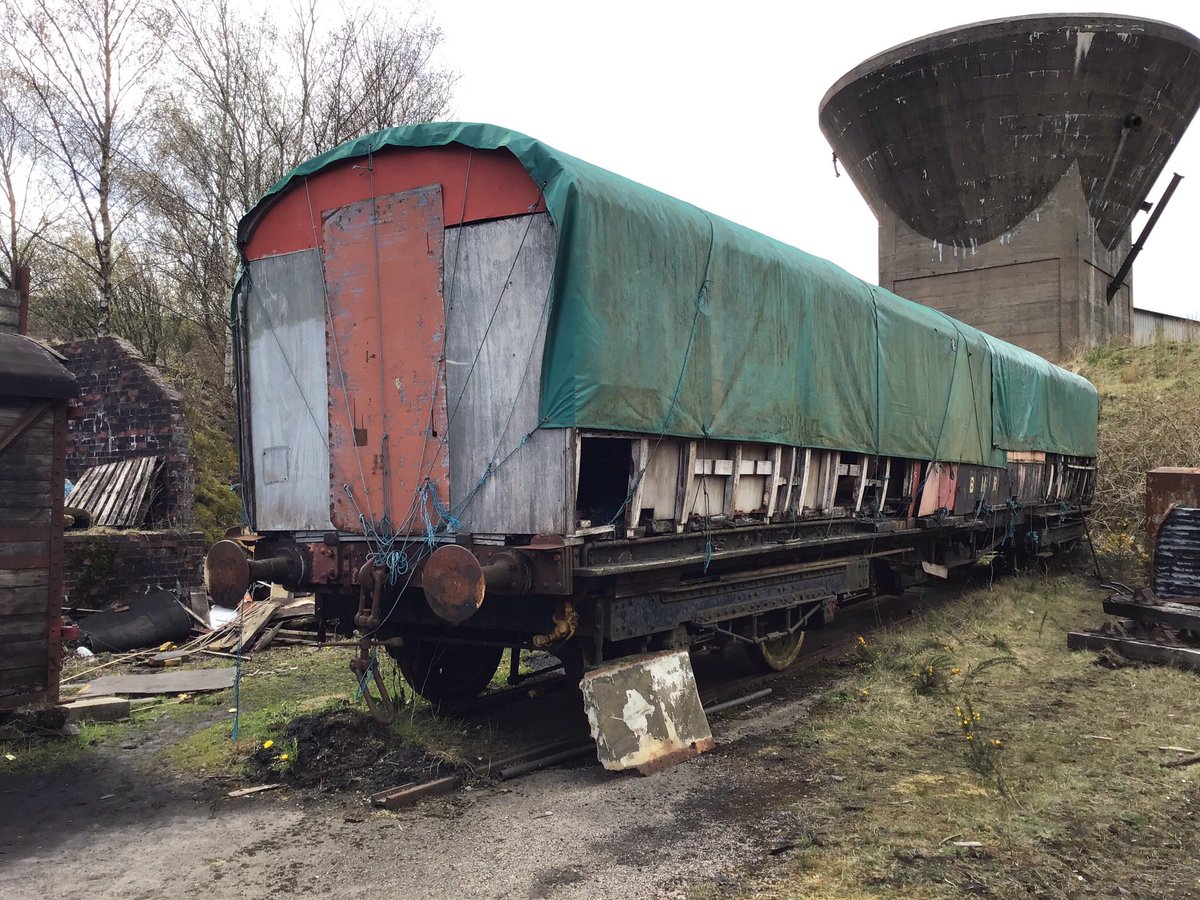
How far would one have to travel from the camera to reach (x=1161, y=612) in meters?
8.28

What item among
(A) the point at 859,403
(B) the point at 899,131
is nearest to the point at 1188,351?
(B) the point at 899,131

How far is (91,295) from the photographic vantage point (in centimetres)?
1888

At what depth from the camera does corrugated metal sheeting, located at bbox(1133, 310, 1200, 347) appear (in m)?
30.3

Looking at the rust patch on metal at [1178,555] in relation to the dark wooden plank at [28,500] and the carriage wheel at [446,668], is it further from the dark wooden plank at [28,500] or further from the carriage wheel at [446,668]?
the dark wooden plank at [28,500]

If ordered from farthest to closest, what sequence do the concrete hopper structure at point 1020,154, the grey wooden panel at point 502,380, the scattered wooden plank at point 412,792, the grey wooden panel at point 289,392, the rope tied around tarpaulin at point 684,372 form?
1. the concrete hopper structure at point 1020,154
2. the grey wooden panel at point 289,392
3. the rope tied around tarpaulin at point 684,372
4. the grey wooden panel at point 502,380
5. the scattered wooden plank at point 412,792

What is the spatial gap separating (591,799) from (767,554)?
112 inches

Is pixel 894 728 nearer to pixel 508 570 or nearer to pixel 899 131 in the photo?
pixel 508 570

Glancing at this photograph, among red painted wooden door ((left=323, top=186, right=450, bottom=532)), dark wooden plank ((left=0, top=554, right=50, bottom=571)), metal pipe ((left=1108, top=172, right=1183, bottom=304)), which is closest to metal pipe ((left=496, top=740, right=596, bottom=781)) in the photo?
red painted wooden door ((left=323, top=186, right=450, bottom=532))

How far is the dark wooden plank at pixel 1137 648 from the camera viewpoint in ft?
24.5

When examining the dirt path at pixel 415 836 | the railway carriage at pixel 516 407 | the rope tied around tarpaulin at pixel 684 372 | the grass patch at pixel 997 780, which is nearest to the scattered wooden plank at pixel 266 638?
the railway carriage at pixel 516 407

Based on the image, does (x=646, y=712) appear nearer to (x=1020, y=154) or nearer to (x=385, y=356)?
A: (x=385, y=356)

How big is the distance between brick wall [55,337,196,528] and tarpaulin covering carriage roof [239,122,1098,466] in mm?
5788

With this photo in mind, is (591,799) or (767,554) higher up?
(767,554)

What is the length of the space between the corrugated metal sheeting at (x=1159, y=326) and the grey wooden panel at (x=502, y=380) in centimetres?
3084
